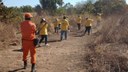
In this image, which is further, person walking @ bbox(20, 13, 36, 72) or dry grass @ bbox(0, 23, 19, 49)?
dry grass @ bbox(0, 23, 19, 49)

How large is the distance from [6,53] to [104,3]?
175ft

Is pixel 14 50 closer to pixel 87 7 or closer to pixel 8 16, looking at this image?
pixel 8 16

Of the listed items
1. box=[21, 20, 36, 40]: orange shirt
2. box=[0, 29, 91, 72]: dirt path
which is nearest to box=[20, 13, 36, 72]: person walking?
box=[21, 20, 36, 40]: orange shirt

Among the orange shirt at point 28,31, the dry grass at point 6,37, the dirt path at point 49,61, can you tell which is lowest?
the dirt path at point 49,61

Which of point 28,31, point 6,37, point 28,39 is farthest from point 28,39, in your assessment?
point 6,37

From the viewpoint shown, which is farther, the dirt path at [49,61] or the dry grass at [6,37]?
the dry grass at [6,37]

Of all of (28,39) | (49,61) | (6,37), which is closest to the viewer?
(28,39)

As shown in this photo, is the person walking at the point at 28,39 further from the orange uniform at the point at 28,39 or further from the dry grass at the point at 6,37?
the dry grass at the point at 6,37

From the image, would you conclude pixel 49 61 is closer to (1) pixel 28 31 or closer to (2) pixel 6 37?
(1) pixel 28 31

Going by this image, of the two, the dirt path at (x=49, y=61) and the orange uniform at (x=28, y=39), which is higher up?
the orange uniform at (x=28, y=39)

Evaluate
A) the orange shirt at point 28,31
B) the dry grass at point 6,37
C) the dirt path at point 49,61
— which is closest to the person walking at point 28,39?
the orange shirt at point 28,31

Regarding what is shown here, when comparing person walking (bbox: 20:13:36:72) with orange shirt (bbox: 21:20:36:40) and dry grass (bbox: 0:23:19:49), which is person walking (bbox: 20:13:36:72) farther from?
dry grass (bbox: 0:23:19:49)

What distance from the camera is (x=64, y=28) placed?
22203mm

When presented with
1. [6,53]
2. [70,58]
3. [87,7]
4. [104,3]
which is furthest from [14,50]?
[104,3]
